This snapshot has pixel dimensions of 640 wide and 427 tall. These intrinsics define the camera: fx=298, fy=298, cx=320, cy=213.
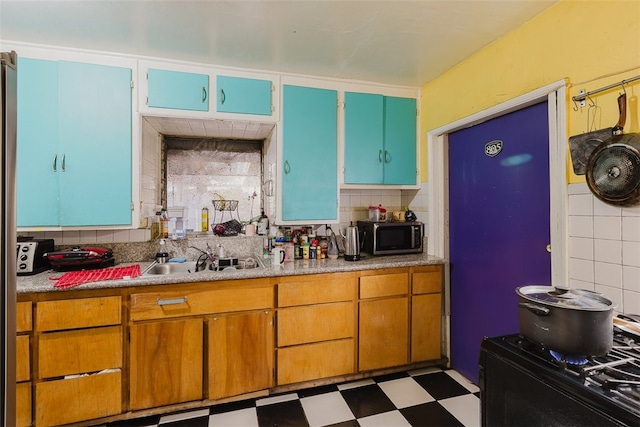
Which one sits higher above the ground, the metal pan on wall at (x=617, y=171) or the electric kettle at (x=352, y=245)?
the metal pan on wall at (x=617, y=171)

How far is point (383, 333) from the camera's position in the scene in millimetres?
2281

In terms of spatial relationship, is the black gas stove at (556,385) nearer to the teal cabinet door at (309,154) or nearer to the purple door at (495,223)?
the purple door at (495,223)

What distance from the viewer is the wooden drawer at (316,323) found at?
2.07 m

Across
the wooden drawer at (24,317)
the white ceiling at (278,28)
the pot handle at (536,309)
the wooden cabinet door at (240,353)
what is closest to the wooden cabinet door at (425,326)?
the wooden cabinet door at (240,353)

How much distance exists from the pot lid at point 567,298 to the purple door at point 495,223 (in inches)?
27.3

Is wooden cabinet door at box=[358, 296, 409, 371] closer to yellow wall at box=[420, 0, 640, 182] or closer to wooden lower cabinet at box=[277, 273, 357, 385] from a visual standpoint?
wooden lower cabinet at box=[277, 273, 357, 385]

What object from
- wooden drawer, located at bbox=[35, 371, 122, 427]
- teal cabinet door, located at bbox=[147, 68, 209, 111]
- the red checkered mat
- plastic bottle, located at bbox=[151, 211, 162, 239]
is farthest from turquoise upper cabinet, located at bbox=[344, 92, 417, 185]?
wooden drawer, located at bbox=[35, 371, 122, 427]

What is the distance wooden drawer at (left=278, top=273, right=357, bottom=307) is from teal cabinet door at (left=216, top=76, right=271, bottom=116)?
51.8 inches

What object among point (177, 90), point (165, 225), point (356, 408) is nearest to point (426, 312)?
point (356, 408)

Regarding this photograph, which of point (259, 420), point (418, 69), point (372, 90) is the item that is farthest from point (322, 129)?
point (259, 420)

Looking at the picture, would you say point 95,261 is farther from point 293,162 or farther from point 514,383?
point 514,383

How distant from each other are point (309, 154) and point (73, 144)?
163 centimetres

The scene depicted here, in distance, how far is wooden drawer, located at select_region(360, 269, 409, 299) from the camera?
223cm

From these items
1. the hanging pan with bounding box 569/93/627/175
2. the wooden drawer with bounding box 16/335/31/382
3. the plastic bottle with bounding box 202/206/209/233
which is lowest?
the wooden drawer with bounding box 16/335/31/382
